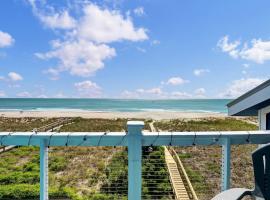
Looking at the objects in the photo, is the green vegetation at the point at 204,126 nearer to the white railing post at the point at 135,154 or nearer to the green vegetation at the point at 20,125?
the green vegetation at the point at 20,125

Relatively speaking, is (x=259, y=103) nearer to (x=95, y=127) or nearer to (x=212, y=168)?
(x=212, y=168)

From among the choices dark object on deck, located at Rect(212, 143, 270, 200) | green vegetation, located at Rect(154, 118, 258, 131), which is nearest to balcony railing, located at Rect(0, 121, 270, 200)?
dark object on deck, located at Rect(212, 143, 270, 200)

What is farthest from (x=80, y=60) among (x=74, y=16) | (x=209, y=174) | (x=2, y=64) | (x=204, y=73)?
(x=209, y=174)

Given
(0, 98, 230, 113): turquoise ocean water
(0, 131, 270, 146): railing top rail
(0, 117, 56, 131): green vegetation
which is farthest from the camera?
(0, 98, 230, 113): turquoise ocean water

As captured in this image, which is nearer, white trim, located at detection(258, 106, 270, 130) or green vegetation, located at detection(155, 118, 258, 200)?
white trim, located at detection(258, 106, 270, 130)

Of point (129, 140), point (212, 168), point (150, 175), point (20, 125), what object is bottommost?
point (20, 125)

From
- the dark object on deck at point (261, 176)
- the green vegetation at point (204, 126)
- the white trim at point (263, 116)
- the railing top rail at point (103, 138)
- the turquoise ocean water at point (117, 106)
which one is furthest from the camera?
the turquoise ocean water at point (117, 106)

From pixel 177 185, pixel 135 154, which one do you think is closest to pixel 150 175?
pixel 135 154

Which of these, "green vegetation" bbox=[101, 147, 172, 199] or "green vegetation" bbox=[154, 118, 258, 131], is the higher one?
"green vegetation" bbox=[101, 147, 172, 199]

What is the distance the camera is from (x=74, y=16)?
3316cm

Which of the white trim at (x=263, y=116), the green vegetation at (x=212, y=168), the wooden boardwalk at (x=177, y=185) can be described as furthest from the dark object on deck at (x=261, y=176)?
the wooden boardwalk at (x=177, y=185)

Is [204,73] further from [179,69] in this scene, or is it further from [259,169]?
[259,169]

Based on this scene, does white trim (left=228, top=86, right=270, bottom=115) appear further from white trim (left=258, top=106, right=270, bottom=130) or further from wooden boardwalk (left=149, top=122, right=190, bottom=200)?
wooden boardwalk (left=149, top=122, right=190, bottom=200)

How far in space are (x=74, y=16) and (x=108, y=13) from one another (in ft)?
30.8
